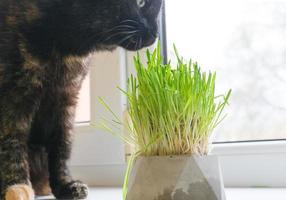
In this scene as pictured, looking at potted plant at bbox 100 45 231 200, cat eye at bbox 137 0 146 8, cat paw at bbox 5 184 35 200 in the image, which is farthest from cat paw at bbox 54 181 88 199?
cat eye at bbox 137 0 146 8

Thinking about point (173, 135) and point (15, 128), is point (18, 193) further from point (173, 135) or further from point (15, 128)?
point (173, 135)

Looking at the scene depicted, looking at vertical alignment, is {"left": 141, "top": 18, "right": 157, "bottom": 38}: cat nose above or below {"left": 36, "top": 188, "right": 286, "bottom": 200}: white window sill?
above

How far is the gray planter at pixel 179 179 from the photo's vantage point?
0.58 m

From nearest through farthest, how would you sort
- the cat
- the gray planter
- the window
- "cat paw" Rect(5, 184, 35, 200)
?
the gray planter < "cat paw" Rect(5, 184, 35, 200) < the cat < the window

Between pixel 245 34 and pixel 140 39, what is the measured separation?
11.0 inches

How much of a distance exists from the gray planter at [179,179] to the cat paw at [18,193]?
10.8 inches

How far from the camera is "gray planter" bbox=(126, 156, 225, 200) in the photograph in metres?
0.58

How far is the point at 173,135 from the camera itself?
620mm

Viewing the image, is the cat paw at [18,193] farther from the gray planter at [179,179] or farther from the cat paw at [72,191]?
the gray planter at [179,179]

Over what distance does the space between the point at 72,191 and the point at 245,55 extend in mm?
507

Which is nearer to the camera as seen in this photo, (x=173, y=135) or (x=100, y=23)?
(x=173, y=135)

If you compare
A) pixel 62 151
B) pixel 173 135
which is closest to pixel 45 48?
pixel 62 151

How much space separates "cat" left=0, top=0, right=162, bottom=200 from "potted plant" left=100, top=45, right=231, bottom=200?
0.84ft

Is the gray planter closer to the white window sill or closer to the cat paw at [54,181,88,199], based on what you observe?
the white window sill
